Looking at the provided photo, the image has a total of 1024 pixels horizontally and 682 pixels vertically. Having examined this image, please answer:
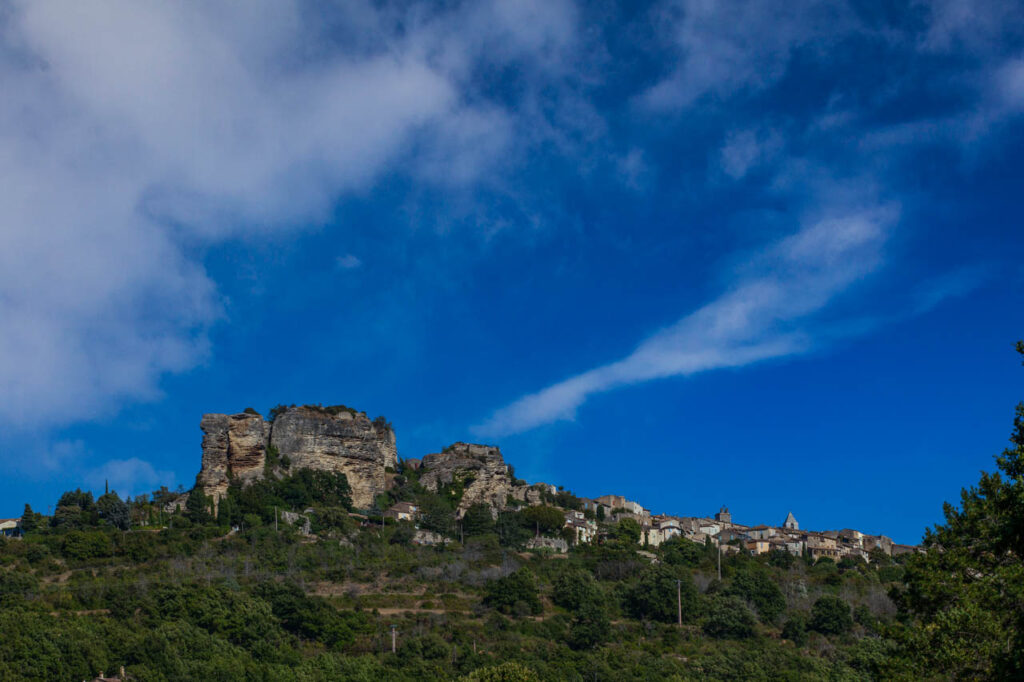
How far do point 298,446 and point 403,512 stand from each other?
1128cm

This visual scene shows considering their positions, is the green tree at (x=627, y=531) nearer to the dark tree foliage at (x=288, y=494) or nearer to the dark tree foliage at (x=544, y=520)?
the dark tree foliage at (x=544, y=520)

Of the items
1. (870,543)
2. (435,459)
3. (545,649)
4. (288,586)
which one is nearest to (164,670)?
(288,586)

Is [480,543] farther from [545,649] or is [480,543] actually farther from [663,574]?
[545,649]

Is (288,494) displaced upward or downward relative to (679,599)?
upward

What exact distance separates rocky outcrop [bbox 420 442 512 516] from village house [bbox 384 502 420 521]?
4673 millimetres

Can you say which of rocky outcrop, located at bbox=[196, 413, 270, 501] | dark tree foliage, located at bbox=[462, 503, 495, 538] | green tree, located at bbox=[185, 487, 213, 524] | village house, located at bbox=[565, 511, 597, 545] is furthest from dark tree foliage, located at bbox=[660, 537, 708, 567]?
green tree, located at bbox=[185, 487, 213, 524]

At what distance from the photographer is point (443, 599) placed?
6219 cm

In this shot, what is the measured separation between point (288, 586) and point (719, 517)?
7765 cm

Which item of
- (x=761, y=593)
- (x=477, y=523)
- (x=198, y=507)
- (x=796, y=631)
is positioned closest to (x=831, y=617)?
(x=796, y=631)

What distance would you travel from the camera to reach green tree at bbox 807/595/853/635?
5894 centimetres

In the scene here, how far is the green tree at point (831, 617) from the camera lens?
193 ft

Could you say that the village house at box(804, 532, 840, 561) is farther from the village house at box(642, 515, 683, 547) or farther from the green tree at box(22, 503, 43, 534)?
the green tree at box(22, 503, 43, 534)

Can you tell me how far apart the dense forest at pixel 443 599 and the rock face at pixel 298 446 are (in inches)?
86.2

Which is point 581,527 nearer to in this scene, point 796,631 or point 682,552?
point 682,552
